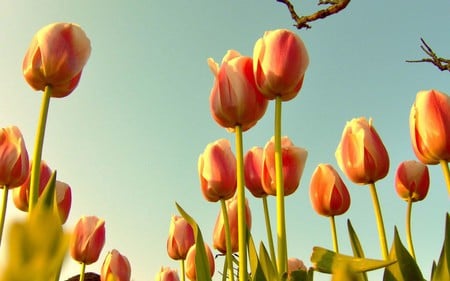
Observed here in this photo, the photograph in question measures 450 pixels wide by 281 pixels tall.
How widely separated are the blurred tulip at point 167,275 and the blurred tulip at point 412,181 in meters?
1.08

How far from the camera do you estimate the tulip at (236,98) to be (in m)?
1.57

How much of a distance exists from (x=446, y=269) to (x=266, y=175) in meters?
0.63

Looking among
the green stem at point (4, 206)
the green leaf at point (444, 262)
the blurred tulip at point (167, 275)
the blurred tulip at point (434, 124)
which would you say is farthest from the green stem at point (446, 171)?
the green stem at point (4, 206)

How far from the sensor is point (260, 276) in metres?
1.42

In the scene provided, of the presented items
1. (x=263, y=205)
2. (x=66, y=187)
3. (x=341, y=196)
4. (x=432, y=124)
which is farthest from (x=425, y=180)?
(x=66, y=187)

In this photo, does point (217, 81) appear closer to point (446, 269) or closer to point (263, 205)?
point (263, 205)

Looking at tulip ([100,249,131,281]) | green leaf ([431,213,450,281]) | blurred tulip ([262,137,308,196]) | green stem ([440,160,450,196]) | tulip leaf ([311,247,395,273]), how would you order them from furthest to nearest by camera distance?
tulip ([100,249,131,281]) < blurred tulip ([262,137,308,196]) < green stem ([440,160,450,196]) < green leaf ([431,213,450,281]) < tulip leaf ([311,247,395,273])

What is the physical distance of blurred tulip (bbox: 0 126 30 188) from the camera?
1.83 meters

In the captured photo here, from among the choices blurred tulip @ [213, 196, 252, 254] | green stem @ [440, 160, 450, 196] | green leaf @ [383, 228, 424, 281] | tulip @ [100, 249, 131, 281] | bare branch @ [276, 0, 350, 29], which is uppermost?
bare branch @ [276, 0, 350, 29]

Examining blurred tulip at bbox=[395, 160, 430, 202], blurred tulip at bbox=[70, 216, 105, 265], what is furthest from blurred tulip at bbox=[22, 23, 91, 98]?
blurred tulip at bbox=[395, 160, 430, 202]

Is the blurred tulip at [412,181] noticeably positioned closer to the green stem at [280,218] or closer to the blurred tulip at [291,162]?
the blurred tulip at [291,162]

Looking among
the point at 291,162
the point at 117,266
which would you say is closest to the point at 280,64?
the point at 291,162

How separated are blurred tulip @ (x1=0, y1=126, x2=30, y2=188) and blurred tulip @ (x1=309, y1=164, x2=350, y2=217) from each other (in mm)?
1092

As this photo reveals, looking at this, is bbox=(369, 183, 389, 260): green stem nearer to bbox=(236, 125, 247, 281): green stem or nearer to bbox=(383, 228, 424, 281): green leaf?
bbox=(383, 228, 424, 281): green leaf
